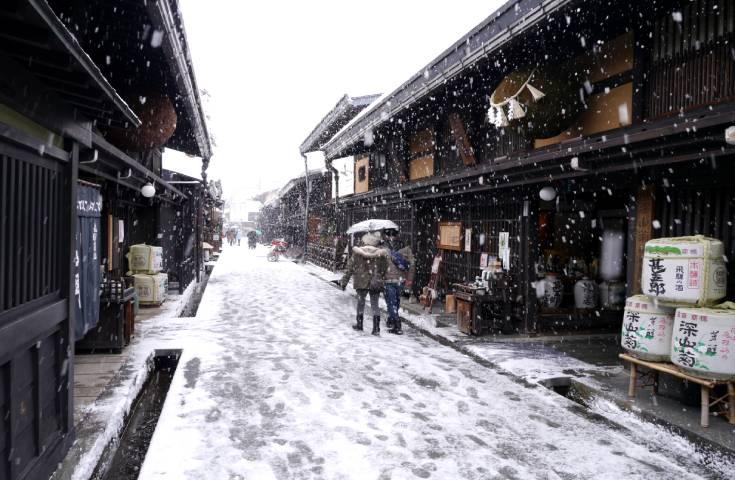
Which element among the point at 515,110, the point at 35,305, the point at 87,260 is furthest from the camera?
the point at 515,110

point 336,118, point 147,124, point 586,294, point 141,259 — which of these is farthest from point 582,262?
point 336,118

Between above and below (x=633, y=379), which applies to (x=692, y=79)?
above

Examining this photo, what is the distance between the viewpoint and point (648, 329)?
590 centimetres

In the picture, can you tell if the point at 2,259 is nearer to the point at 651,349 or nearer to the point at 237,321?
the point at 651,349

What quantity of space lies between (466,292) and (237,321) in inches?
212

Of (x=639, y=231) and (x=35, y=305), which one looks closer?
(x=35, y=305)

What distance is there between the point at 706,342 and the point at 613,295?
19.0 feet

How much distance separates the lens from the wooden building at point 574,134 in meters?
5.99

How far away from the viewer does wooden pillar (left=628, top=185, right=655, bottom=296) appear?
22.5 feet

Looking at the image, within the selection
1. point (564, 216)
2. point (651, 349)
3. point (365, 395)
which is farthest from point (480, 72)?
point (365, 395)

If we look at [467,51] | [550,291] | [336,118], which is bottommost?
[550,291]

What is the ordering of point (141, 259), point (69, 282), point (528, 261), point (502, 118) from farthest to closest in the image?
point (141, 259)
point (528, 261)
point (502, 118)
point (69, 282)

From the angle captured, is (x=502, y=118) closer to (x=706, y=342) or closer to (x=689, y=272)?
(x=689, y=272)

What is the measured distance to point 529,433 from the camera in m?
5.26
